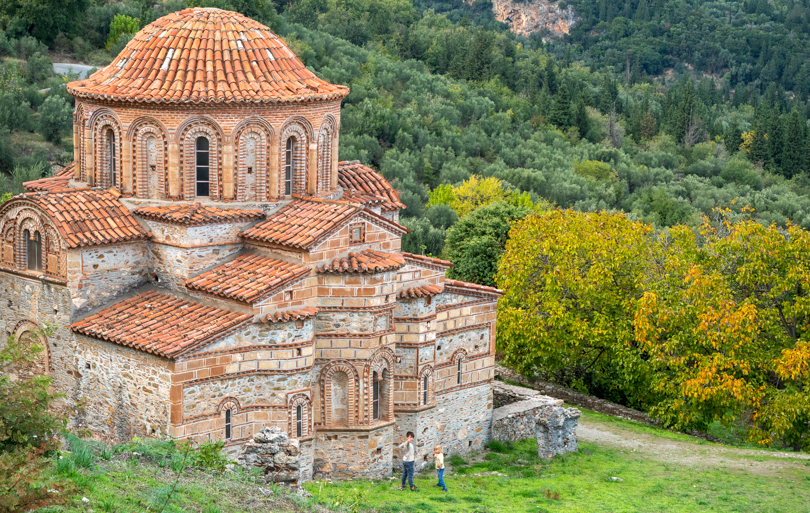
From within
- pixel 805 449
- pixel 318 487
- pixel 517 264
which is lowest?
pixel 805 449

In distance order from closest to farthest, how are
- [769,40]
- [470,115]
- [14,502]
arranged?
1. [14,502]
2. [470,115]
3. [769,40]

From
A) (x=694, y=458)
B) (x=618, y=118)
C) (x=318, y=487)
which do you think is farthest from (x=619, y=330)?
(x=618, y=118)

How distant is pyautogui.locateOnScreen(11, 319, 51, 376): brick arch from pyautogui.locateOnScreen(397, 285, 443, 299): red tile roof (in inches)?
343

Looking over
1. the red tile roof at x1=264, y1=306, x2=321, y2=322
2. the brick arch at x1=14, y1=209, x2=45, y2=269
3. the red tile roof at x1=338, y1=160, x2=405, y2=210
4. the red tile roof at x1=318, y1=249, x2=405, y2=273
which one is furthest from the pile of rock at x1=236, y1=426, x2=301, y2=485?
the red tile roof at x1=338, y1=160, x2=405, y2=210

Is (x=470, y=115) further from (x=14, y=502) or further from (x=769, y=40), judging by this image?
(x=769, y=40)

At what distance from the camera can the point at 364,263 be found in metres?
22.7

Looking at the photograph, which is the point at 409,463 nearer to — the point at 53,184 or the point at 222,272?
the point at 222,272

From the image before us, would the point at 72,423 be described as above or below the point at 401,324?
below

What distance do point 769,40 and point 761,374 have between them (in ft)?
402

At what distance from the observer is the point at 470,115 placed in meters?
70.6

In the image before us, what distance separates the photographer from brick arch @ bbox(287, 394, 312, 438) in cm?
2259

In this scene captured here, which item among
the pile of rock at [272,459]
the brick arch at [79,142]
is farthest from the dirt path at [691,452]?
the brick arch at [79,142]

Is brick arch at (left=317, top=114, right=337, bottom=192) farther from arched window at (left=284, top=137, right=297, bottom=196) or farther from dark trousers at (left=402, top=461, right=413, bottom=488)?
dark trousers at (left=402, top=461, right=413, bottom=488)

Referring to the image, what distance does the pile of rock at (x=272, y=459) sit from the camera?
66.8 feet
